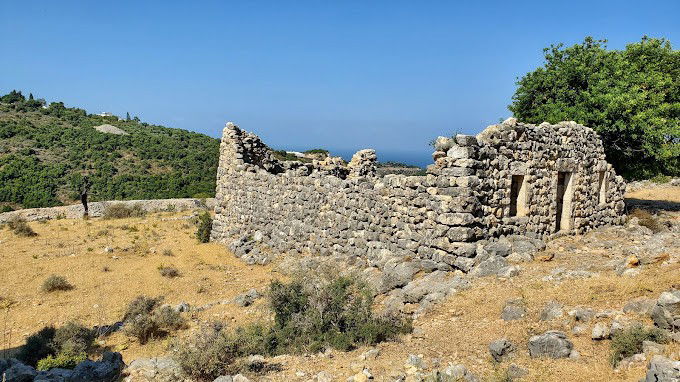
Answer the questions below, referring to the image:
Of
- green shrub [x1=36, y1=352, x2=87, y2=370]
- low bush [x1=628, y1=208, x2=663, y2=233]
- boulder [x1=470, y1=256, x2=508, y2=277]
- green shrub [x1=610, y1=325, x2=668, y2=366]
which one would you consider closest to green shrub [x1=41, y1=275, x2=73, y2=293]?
green shrub [x1=36, y1=352, x2=87, y2=370]

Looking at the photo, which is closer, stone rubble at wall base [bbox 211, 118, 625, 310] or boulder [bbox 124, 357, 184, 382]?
boulder [bbox 124, 357, 184, 382]

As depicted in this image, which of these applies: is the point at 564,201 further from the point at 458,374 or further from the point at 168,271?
the point at 168,271

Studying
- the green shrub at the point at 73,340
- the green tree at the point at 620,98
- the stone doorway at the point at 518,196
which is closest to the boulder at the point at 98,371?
the green shrub at the point at 73,340

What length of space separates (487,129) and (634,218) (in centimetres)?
732

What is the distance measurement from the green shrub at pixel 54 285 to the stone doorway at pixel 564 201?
1285cm

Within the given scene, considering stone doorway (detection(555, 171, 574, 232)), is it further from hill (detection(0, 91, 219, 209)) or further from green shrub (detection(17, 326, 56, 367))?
hill (detection(0, 91, 219, 209))

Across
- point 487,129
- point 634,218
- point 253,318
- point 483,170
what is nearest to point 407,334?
point 253,318

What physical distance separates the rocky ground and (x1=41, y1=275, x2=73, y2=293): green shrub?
19cm

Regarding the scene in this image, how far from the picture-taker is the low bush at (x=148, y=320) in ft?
28.9

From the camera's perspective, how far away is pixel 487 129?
10.5 meters

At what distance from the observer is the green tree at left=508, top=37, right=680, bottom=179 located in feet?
51.5

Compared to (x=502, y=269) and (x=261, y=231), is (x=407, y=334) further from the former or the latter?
(x=261, y=231)

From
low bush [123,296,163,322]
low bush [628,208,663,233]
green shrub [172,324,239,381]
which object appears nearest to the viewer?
green shrub [172,324,239,381]

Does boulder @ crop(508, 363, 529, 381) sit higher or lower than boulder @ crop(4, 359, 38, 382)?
higher
